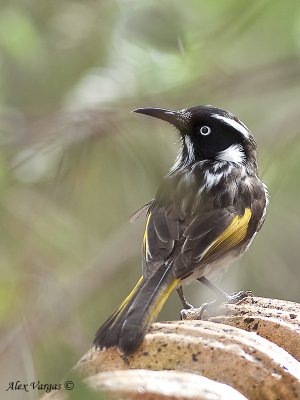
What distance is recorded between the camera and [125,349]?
2.70m

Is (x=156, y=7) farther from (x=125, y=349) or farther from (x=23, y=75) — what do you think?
(x=125, y=349)

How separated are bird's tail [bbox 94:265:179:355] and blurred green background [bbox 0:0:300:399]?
94cm

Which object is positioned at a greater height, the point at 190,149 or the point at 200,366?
the point at 190,149

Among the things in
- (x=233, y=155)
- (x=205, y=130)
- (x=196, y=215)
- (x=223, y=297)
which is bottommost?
(x=223, y=297)

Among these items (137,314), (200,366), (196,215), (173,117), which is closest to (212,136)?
(173,117)

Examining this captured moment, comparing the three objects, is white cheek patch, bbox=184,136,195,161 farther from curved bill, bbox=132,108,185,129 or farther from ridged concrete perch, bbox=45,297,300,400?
ridged concrete perch, bbox=45,297,300,400

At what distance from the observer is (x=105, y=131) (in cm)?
509

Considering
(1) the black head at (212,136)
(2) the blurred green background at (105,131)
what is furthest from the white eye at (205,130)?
(2) the blurred green background at (105,131)

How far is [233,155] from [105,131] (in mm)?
738

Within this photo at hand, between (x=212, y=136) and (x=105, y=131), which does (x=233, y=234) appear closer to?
(x=212, y=136)

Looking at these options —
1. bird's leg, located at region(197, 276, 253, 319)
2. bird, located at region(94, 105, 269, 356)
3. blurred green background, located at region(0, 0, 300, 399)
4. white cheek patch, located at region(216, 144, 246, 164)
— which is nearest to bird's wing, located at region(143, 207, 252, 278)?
bird, located at region(94, 105, 269, 356)

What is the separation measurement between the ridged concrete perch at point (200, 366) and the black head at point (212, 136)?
1853 millimetres

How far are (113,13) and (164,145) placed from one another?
2.88 ft

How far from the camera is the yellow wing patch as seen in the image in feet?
12.7
